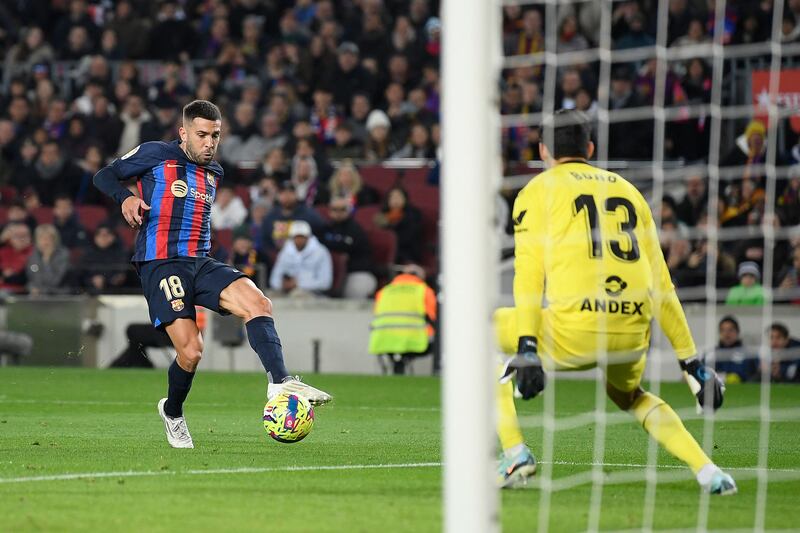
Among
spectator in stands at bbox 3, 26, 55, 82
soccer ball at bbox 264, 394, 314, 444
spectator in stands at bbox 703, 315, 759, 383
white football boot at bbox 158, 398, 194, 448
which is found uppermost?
spectator in stands at bbox 3, 26, 55, 82

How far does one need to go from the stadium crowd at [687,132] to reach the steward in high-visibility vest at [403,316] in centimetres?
215

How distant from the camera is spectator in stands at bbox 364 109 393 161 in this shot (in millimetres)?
17953

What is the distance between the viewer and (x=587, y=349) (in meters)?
6.12

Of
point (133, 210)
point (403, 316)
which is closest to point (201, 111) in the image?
point (133, 210)

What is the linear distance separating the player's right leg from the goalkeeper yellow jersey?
238mm

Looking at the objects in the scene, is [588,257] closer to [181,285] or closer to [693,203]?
[181,285]

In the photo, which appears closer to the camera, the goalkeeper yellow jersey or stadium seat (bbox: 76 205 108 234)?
the goalkeeper yellow jersey

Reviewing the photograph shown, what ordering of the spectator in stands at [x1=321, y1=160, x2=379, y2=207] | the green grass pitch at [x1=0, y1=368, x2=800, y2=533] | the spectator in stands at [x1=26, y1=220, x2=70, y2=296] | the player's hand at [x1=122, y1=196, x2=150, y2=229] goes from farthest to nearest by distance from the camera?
the spectator in stands at [x1=321, y1=160, x2=379, y2=207] → the spectator in stands at [x1=26, y1=220, x2=70, y2=296] → the player's hand at [x1=122, y1=196, x2=150, y2=229] → the green grass pitch at [x1=0, y1=368, x2=800, y2=533]

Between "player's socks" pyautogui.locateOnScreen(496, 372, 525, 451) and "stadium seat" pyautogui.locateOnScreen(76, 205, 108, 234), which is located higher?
"stadium seat" pyautogui.locateOnScreen(76, 205, 108, 234)

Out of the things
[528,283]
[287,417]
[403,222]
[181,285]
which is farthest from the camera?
[403,222]

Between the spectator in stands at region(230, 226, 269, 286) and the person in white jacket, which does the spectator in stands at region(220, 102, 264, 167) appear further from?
the person in white jacket

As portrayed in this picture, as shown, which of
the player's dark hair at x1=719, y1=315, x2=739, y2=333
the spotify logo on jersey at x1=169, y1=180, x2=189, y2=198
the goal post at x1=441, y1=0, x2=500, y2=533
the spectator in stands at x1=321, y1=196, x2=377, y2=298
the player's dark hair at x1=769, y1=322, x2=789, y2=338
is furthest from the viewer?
the spectator in stands at x1=321, y1=196, x2=377, y2=298

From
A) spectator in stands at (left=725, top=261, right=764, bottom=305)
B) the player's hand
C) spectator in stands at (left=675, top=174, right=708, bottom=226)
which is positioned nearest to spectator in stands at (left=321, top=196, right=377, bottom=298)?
spectator in stands at (left=675, top=174, right=708, bottom=226)

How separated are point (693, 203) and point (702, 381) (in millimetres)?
9163
